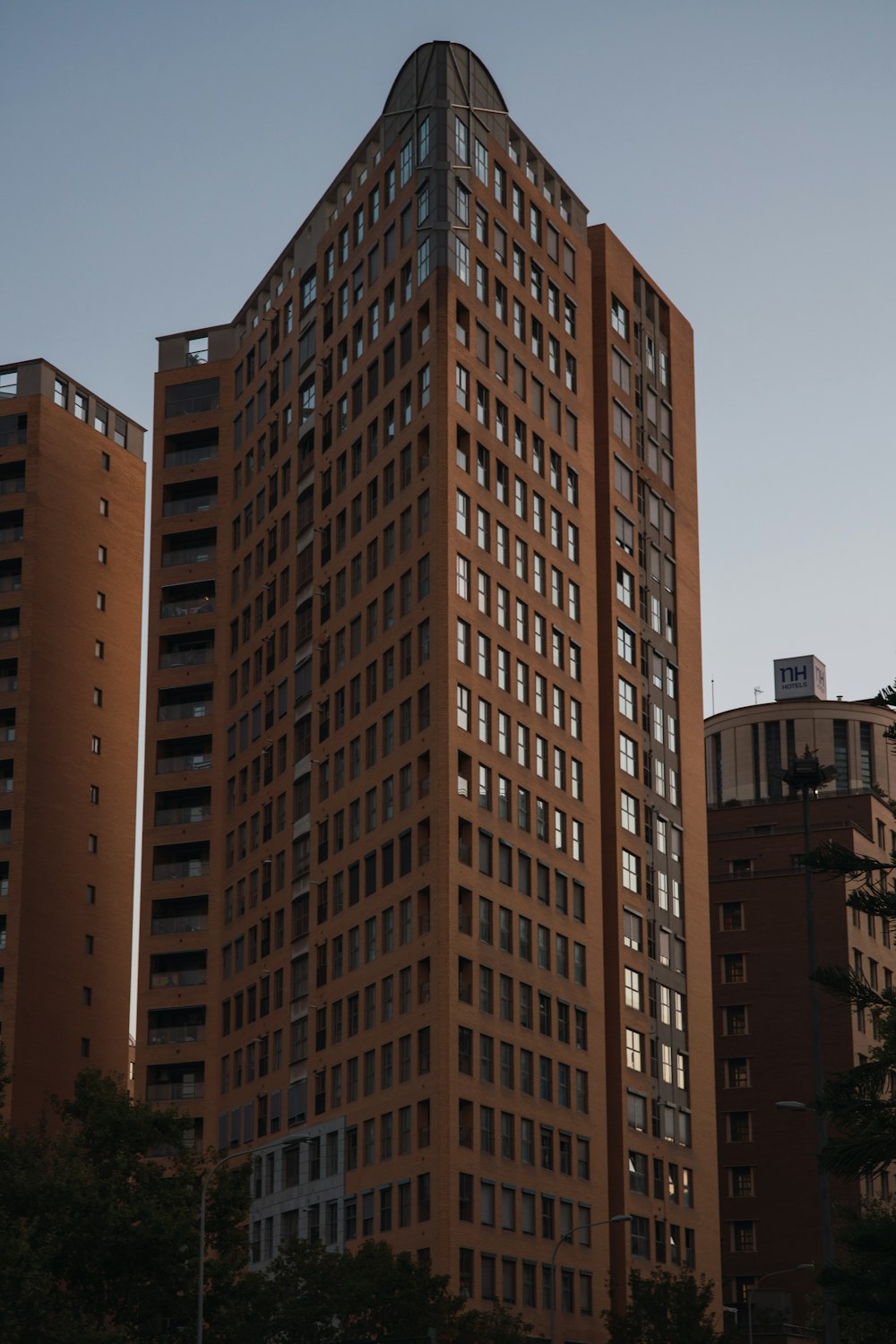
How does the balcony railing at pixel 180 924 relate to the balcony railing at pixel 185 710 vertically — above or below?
below

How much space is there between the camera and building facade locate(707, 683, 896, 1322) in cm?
12419

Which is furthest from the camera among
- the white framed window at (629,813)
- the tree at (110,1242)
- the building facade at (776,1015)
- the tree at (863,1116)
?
the building facade at (776,1015)

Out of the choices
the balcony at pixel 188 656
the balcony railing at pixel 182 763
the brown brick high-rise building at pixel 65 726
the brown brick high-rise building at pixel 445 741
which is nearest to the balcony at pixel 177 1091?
the brown brick high-rise building at pixel 445 741

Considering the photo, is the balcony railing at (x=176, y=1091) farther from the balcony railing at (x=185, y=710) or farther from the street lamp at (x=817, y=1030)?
the street lamp at (x=817, y=1030)

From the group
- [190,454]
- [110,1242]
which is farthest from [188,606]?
[110,1242]

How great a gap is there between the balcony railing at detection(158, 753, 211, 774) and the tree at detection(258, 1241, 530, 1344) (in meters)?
46.6

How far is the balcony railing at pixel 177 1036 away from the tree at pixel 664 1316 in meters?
31.7

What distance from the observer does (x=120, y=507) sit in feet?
449

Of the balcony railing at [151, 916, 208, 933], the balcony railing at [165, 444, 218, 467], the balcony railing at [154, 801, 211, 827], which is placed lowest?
the balcony railing at [151, 916, 208, 933]

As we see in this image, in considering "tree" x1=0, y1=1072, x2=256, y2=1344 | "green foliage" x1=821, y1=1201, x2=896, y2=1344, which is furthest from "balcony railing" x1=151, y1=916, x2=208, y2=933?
"green foliage" x1=821, y1=1201, x2=896, y2=1344

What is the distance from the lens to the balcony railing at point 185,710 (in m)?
118

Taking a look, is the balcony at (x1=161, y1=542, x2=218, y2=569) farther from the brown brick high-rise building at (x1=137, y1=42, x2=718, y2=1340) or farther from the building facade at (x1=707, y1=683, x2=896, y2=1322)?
the building facade at (x1=707, y1=683, x2=896, y2=1322)

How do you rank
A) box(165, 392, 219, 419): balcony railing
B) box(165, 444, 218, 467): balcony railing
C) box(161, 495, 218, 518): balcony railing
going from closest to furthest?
box(161, 495, 218, 518): balcony railing, box(165, 444, 218, 467): balcony railing, box(165, 392, 219, 419): balcony railing

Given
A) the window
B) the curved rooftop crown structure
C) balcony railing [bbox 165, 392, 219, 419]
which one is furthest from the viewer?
balcony railing [bbox 165, 392, 219, 419]
